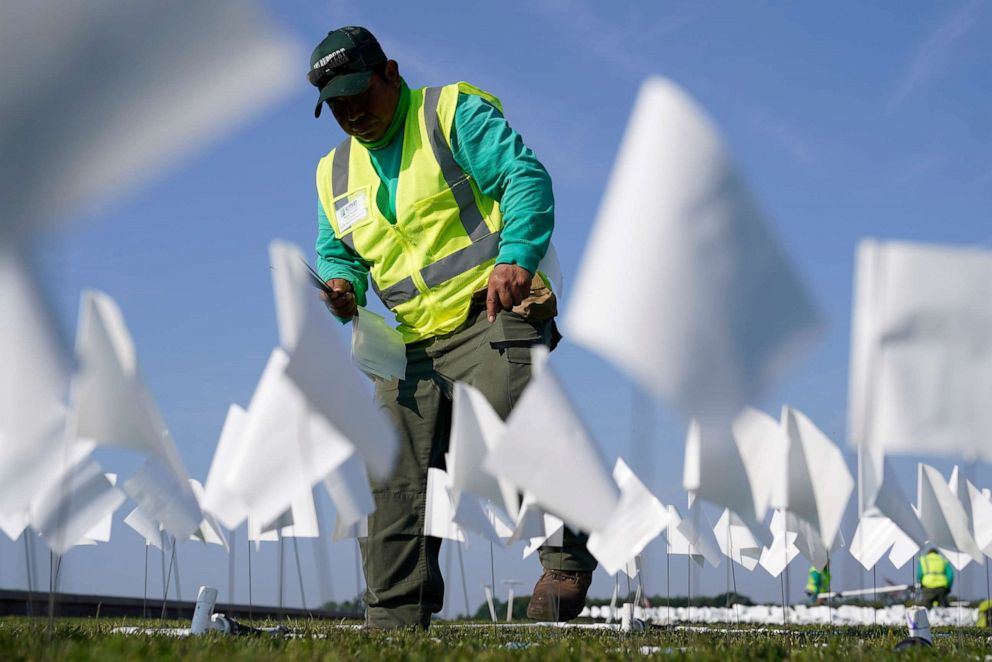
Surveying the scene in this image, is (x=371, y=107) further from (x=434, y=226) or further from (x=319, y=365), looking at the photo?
(x=319, y=365)

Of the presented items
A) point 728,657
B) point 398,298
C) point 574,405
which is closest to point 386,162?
point 398,298

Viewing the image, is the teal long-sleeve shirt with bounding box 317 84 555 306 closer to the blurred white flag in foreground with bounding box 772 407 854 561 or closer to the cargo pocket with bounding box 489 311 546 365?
the cargo pocket with bounding box 489 311 546 365

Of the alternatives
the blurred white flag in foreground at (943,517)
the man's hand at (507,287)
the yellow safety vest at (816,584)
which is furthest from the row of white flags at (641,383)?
the yellow safety vest at (816,584)

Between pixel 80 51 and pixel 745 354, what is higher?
pixel 80 51

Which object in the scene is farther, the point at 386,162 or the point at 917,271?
the point at 386,162

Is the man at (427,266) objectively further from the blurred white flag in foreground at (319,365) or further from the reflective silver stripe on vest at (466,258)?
the blurred white flag in foreground at (319,365)

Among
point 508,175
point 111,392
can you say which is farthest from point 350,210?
point 111,392

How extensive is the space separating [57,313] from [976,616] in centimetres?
1768

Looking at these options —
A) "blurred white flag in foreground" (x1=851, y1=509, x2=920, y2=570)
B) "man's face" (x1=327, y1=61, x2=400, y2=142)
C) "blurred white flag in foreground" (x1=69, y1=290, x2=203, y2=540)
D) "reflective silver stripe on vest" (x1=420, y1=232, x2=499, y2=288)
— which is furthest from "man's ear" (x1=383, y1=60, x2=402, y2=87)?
"blurred white flag in foreground" (x1=851, y1=509, x2=920, y2=570)

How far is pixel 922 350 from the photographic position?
9.80 ft

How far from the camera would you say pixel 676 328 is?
101 inches

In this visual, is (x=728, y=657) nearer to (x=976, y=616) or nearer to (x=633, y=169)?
(x=633, y=169)

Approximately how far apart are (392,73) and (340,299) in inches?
43.9

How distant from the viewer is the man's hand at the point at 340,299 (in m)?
4.62
